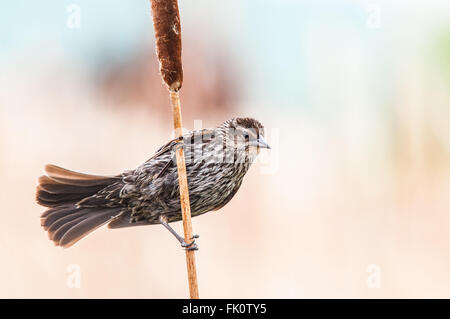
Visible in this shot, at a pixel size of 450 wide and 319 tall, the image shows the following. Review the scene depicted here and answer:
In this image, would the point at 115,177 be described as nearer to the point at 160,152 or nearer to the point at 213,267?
the point at 160,152

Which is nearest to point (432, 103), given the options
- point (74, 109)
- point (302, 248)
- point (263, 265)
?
point (302, 248)

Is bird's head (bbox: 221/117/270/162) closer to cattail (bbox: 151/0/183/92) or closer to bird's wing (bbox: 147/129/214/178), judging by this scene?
bird's wing (bbox: 147/129/214/178)

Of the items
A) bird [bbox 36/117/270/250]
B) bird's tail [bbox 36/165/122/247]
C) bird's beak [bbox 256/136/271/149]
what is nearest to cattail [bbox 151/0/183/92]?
bird [bbox 36/117/270/250]

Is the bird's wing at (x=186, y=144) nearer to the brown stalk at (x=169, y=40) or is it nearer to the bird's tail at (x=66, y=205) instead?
the bird's tail at (x=66, y=205)

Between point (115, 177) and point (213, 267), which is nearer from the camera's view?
point (115, 177)

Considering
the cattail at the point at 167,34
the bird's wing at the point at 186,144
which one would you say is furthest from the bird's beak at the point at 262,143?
the cattail at the point at 167,34

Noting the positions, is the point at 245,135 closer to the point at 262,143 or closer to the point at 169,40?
the point at 262,143
